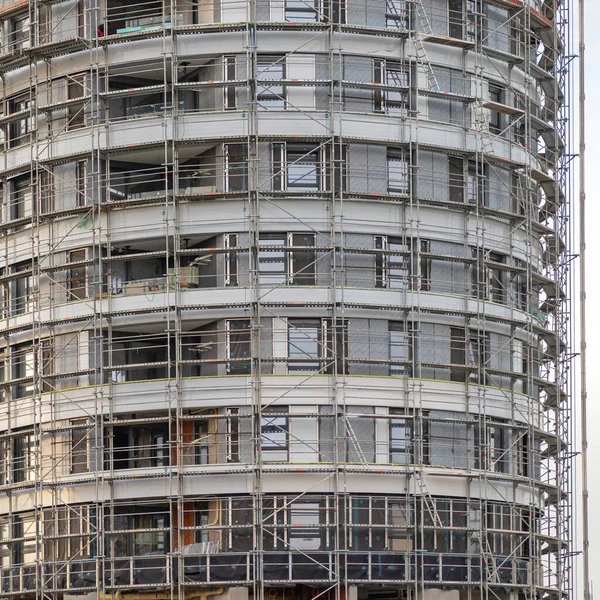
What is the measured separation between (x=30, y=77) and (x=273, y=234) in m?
14.4

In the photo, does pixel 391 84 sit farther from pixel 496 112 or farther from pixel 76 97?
pixel 76 97

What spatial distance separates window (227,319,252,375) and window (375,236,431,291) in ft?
19.5

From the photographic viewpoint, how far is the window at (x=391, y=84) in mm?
68125

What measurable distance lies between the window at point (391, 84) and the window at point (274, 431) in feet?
45.3

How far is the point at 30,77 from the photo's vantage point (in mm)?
71812

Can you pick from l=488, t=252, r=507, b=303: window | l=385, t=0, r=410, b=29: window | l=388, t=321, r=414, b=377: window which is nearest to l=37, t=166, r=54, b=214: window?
l=388, t=321, r=414, b=377: window

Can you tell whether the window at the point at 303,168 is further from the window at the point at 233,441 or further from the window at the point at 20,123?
the window at the point at 20,123

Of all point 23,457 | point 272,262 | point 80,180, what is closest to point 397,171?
point 272,262

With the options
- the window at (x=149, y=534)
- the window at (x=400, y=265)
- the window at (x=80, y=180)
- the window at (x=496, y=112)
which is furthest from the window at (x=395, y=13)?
the window at (x=149, y=534)

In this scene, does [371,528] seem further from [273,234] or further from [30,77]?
[30,77]

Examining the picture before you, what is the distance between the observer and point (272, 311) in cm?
6531

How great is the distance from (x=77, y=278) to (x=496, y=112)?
2017 cm

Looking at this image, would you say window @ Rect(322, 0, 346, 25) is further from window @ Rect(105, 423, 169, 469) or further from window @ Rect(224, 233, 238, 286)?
window @ Rect(105, 423, 169, 469)

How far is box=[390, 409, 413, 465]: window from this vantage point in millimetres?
65125
